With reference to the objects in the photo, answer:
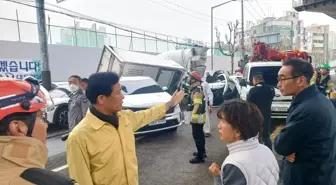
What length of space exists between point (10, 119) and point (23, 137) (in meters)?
0.09

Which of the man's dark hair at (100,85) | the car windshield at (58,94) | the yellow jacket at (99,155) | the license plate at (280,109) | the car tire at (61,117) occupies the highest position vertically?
the man's dark hair at (100,85)

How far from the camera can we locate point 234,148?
169cm

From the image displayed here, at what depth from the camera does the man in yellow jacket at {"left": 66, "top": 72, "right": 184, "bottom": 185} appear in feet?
6.29

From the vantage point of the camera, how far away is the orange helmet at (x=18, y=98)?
3.66ft

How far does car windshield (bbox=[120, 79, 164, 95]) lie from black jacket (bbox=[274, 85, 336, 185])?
21.0ft

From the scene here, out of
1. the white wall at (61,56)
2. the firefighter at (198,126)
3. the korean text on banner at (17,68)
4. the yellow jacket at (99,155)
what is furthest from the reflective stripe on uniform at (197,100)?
the white wall at (61,56)

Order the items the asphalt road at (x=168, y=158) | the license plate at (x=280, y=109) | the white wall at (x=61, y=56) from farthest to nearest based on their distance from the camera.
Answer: the white wall at (x=61, y=56) → the license plate at (x=280, y=109) → the asphalt road at (x=168, y=158)

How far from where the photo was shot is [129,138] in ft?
7.12

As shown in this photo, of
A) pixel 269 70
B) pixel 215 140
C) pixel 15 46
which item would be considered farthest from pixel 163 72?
pixel 15 46

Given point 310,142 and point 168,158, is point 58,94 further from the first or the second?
point 310,142

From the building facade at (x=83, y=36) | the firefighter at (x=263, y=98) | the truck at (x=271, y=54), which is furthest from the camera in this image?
the building facade at (x=83, y=36)

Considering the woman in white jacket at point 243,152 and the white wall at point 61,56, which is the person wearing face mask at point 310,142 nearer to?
the woman in white jacket at point 243,152

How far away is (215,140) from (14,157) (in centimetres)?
651

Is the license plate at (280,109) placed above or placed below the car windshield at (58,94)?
below
